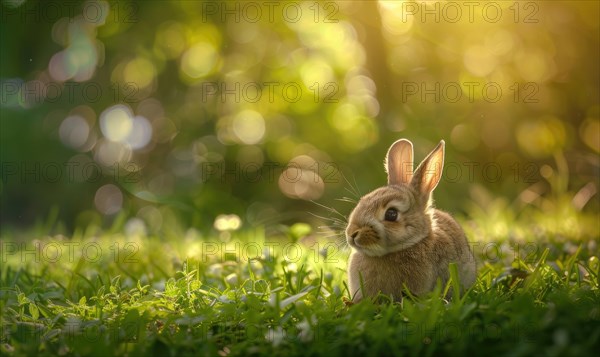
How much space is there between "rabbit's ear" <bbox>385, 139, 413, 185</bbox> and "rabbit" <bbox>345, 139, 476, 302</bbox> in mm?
223

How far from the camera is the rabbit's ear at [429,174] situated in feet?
11.5

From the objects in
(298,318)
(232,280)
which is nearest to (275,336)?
(298,318)

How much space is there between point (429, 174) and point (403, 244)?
46cm

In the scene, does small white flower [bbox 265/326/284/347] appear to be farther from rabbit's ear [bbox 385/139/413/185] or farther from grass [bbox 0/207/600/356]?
rabbit's ear [bbox 385/139/413/185]

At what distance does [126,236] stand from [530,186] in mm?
4915

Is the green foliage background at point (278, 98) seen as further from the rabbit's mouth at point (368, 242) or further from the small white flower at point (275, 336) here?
the small white flower at point (275, 336)

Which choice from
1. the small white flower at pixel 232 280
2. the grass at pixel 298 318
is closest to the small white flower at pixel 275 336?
the grass at pixel 298 318

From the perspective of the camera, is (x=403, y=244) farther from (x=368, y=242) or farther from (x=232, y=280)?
(x=232, y=280)

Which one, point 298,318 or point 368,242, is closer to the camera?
point 298,318

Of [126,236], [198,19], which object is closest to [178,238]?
[126,236]

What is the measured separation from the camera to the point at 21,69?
30.9 ft

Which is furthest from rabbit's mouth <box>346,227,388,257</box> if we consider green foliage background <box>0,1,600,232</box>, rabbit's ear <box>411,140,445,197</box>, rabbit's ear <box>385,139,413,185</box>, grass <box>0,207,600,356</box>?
green foliage background <box>0,1,600,232</box>

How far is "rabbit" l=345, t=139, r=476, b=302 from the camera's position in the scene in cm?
327

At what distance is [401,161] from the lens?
376 cm
